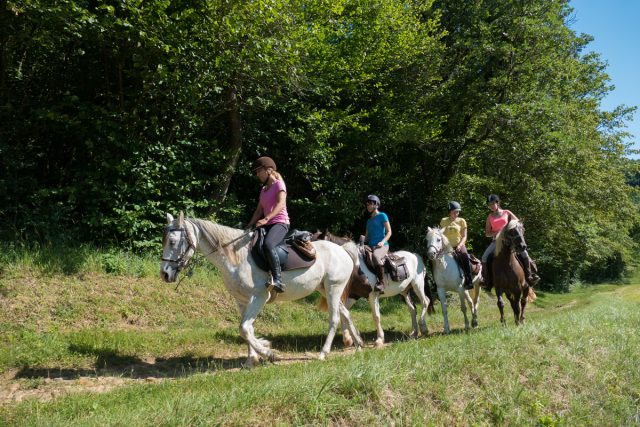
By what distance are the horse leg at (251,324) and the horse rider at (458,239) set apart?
5993 millimetres

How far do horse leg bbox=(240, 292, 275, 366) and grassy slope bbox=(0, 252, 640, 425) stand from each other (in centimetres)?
29

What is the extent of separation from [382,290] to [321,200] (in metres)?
6.81

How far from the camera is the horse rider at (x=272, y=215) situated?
269 inches

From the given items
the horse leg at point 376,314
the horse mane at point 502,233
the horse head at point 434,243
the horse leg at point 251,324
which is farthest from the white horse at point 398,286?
the horse leg at point 251,324

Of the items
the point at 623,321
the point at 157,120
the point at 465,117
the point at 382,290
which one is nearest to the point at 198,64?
the point at 157,120

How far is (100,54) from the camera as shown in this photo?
11039 millimetres

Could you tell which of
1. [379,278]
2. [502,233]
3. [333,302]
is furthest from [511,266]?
[333,302]

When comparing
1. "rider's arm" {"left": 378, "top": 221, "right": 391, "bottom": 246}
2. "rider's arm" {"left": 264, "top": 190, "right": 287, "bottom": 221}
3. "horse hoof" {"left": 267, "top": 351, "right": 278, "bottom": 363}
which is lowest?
"horse hoof" {"left": 267, "top": 351, "right": 278, "bottom": 363}

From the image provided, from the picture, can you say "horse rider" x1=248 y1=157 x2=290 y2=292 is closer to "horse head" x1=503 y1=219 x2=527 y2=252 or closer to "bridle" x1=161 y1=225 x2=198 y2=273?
"bridle" x1=161 y1=225 x2=198 y2=273

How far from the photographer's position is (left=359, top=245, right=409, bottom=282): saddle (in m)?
9.53

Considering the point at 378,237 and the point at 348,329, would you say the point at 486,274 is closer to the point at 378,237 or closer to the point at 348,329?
the point at 378,237

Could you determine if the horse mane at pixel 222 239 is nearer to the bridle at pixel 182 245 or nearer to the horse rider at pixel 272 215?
the bridle at pixel 182 245

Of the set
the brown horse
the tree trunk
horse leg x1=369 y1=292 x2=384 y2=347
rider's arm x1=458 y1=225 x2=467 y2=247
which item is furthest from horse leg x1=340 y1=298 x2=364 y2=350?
the tree trunk

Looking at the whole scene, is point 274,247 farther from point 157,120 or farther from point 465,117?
point 465,117
